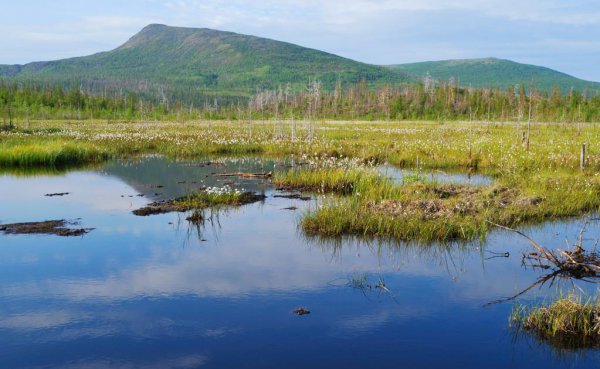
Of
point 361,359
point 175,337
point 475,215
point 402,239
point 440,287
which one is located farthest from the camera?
point 475,215

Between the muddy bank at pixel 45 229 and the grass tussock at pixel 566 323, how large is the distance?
1096cm

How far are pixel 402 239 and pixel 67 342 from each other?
8077 millimetres

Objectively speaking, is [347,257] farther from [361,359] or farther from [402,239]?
[361,359]

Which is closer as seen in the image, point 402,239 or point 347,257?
point 347,257

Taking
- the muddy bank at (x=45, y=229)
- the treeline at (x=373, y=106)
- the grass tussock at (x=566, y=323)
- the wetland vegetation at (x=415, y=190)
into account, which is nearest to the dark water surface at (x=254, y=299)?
the grass tussock at (x=566, y=323)

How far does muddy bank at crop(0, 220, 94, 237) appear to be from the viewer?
1436 centimetres

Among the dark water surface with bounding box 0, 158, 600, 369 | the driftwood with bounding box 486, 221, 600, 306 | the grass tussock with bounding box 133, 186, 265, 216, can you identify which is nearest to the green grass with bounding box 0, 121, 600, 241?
the dark water surface with bounding box 0, 158, 600, 369

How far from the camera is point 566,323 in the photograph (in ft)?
27.6

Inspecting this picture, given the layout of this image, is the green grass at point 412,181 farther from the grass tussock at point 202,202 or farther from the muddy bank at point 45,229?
the muddy bank at point 45,229

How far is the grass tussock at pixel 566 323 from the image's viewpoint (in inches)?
321

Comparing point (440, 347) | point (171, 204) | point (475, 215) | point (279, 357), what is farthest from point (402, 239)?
point (171, 204)

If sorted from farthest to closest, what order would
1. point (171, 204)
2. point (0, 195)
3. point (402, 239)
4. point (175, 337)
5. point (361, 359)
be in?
point (0, 195), point (171, 204), point (402, 239), point (175, 337), point (361, 359)

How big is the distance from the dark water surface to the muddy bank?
1.47ft

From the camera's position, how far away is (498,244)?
44.1ft
